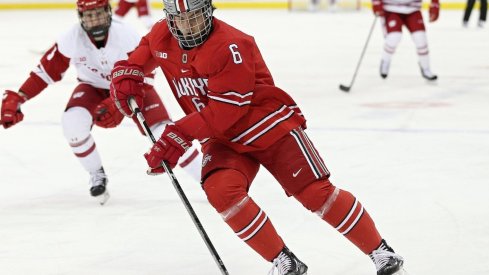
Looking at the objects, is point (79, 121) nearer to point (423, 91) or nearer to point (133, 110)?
point (133, 110)

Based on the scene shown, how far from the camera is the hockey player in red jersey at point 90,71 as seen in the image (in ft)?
12.2

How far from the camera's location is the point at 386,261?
2.60 metres

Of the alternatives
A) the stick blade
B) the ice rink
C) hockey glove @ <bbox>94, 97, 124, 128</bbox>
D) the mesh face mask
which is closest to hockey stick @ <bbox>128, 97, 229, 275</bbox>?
the ice rink

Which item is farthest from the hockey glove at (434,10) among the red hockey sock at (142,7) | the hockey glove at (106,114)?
the red hockey sock at (142,7)

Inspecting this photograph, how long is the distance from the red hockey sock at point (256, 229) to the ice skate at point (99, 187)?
1.40 m

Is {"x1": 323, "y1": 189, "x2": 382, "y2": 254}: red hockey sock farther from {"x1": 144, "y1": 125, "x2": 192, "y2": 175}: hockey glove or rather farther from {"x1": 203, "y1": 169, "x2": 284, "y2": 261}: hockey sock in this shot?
{"x1": 144, "y1": 125, "x2": 192, "y2": 175}: hockey glove

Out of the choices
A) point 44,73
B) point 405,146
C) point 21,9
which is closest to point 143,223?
point 44,73

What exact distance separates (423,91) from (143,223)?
368 centimetres

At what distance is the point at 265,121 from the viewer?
259 centimetres

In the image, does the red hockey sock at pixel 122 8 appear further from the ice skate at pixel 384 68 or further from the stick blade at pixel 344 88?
the stick blade at pixel 344 88

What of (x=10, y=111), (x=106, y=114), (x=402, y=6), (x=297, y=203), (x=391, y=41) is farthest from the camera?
(x=391, y=41)

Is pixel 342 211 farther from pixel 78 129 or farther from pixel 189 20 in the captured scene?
pixel 78 129

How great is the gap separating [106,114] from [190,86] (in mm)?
1067

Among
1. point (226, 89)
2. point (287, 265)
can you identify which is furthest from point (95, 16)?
point (287, 265)
